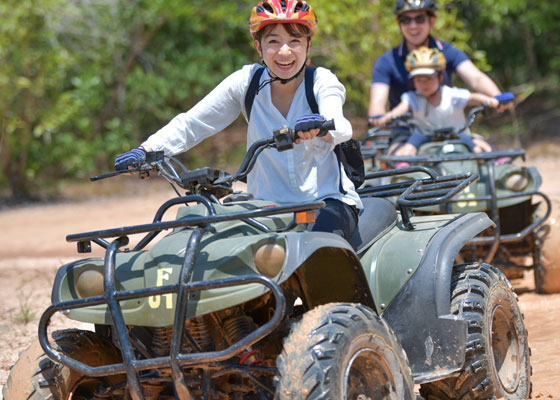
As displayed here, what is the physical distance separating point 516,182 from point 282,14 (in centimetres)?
353

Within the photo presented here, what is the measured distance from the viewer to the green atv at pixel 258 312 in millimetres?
2938

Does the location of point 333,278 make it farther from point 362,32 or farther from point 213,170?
point 362,32

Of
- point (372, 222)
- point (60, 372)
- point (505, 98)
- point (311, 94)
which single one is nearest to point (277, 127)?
point (311, 94)

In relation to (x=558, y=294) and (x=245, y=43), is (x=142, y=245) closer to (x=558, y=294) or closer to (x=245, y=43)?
(x=558, y=294)

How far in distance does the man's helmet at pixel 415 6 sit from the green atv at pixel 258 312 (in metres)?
3.80

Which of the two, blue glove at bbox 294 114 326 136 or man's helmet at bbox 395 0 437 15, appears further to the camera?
man's helmet at bbox 395 0 437 15

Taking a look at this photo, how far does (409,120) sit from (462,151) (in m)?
0.52

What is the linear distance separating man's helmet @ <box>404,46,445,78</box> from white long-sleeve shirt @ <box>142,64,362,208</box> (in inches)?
131

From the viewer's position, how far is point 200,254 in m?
3.12

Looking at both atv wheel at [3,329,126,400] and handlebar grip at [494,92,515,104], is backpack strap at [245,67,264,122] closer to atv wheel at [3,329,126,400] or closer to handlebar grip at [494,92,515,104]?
atv wheel at [3,329,126,400]

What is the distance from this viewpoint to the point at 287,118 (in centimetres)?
395

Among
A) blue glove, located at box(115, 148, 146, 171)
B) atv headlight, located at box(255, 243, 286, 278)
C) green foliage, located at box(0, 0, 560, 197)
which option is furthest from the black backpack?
green foliage, located at box(0, 0, 560, 197)

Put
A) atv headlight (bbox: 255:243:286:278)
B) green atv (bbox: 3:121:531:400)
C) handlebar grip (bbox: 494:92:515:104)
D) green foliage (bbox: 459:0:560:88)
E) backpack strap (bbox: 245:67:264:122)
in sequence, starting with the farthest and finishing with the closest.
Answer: green foliage (bbox: 459:0:560:88)
handlebar grip (bbox: 494:92:515:104)
backpack strap (bbox: 245:67:264:122)
atv headlight (bbox: 255:243:286:278)
green atv (bbox: 3:121:531:400)

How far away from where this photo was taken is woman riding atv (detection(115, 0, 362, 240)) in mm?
3756
